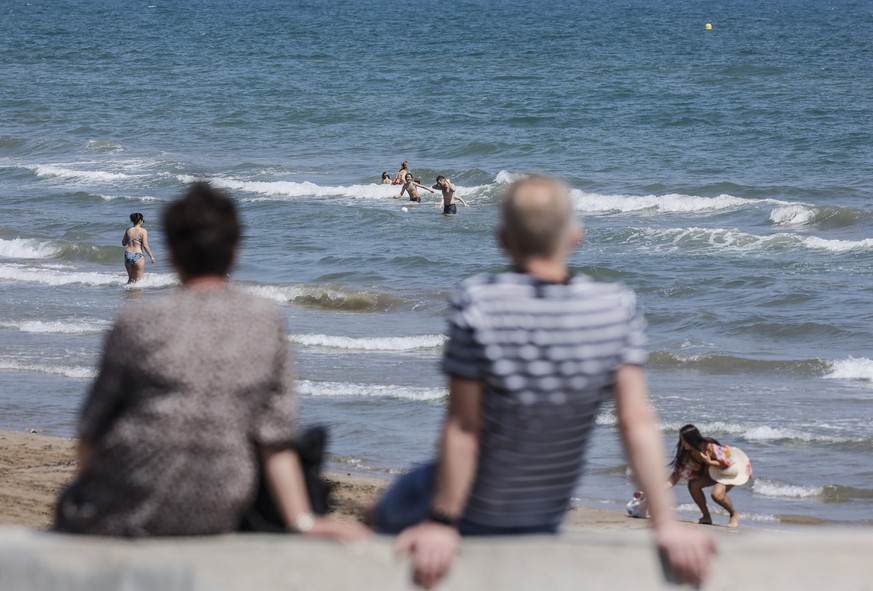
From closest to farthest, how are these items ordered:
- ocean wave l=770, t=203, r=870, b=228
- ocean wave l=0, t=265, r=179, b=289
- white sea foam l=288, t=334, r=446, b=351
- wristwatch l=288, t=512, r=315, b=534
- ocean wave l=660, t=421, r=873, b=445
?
wristwatch l=288, t=512, r=315, b=534 → ocean wave l=660, t=421, r=873, b=445 → white sea foam l=288, t=334, r=446, b=351 → ocean wave l=0, t=265, r=179, b=289 → ocean wave l=770, t=203, r=870, b=228

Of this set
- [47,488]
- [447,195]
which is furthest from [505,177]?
[47,488]

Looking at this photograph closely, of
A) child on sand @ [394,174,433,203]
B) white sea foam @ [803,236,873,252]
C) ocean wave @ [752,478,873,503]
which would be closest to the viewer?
ocean wave @ [752,478,873,503]

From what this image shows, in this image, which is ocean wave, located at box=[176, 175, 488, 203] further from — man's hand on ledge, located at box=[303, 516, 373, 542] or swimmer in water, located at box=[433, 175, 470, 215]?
man's hand on ledge, located at box=[303, 516, 373, 542]

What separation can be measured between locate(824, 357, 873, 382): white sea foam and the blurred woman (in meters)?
11.9

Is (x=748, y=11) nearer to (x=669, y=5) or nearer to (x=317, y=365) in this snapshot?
(x=669, y=5)

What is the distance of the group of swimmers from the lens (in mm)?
26812

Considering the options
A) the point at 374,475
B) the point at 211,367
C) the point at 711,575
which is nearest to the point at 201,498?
the point at 211,367

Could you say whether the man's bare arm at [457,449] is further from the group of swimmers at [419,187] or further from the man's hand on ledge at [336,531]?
the group of swimmers at [419,187]

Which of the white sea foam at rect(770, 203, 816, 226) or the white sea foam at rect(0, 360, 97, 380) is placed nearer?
the white sea foam at rect(0, 360, 97, 380)

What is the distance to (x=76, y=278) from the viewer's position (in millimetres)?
20984

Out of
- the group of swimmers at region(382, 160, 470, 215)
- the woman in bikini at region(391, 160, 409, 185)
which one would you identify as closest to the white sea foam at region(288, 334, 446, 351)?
the group of swimmers at region(382, 160, 470, 215)

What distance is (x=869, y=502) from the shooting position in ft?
31.8

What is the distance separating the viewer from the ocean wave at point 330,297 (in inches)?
752

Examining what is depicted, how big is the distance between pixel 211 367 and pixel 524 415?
69 centimetres
